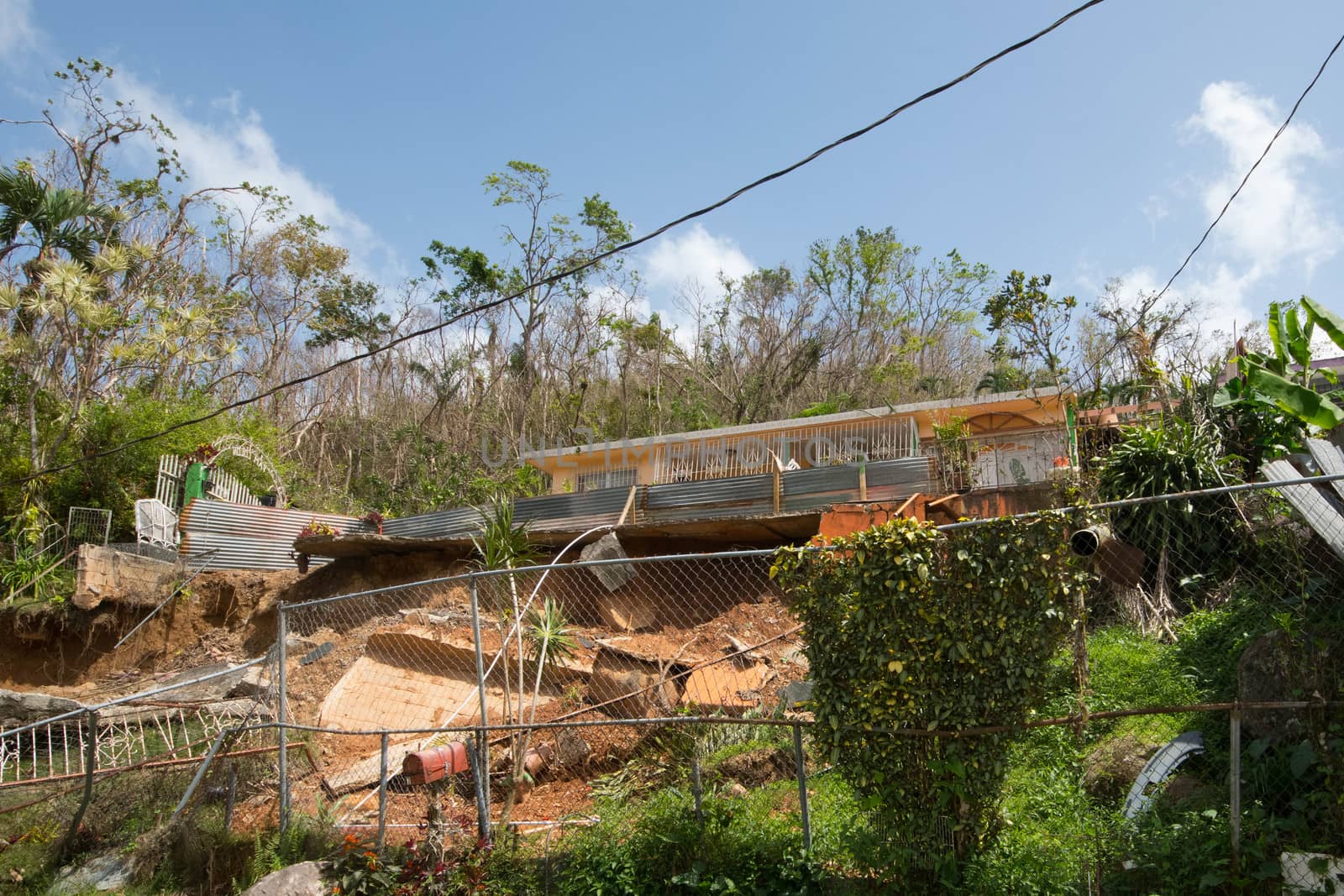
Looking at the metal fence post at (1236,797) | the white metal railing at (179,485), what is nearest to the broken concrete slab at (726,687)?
the metal fence post at (1236,797)

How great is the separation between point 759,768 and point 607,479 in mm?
13587

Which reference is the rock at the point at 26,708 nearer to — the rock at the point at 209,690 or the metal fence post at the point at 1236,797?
the rock at the point at 209,690

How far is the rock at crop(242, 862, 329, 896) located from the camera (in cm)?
582

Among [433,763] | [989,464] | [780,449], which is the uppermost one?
[780,449]

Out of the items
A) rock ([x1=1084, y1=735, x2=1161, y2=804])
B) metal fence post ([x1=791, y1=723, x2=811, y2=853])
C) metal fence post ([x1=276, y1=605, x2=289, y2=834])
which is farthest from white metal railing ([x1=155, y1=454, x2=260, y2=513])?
rock ([x1=1084, y1=735, x2=1161, y2=804])

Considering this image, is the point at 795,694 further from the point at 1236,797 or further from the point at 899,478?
the point at 899,478

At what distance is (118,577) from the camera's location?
15.2m

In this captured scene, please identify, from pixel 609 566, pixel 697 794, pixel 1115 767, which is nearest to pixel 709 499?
pixel 609 566

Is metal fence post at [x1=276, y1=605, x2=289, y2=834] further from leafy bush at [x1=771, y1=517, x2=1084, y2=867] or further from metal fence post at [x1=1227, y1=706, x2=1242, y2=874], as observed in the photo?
metal fence post at [x1=1227, y1=706, x2=1242, y2=874]

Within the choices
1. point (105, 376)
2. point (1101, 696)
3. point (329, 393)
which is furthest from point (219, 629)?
point (329, 393)

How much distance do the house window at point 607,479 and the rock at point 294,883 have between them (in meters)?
13.7

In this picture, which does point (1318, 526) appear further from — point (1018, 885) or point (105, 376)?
point (105, 376)

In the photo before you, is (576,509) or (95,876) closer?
(95,876)

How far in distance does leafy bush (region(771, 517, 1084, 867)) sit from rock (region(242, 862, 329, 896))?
352 centimetres
